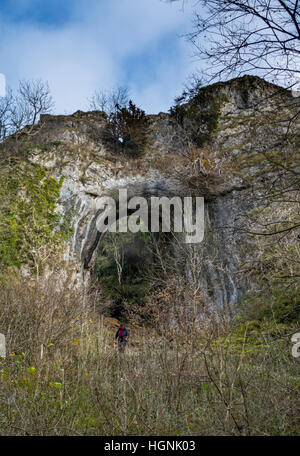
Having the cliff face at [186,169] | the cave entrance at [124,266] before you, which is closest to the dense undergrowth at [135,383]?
the cliff face at [186,169]

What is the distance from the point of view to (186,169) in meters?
12.4

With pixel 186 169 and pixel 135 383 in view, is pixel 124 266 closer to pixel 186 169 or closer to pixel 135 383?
pixel 186 169

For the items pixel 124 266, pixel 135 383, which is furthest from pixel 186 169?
pixel 135 383

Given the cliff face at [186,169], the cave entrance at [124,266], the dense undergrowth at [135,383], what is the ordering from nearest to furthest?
1. the dense undergrowth at [135,383]
2. the cliff face at [186,169]
3. the cave entrance at [124,266]

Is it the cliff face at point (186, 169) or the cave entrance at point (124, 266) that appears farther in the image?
the cave entrance at point (124, 266)

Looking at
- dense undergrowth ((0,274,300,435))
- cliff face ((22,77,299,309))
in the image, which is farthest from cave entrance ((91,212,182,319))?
dense undergrowth ((0,274,300,435))

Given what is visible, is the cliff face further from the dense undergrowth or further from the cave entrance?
the dense undergrowth

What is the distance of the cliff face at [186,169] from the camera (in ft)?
36.3

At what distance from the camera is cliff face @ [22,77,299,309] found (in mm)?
11070

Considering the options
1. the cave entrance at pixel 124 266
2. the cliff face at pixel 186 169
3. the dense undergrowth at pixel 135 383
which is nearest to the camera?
the dense undergrowth at pixel 135 383

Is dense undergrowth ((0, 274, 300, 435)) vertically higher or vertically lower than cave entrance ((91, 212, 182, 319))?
lower

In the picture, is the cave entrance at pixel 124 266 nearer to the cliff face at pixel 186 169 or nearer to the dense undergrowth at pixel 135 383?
the cliff face at pixel 186 169
